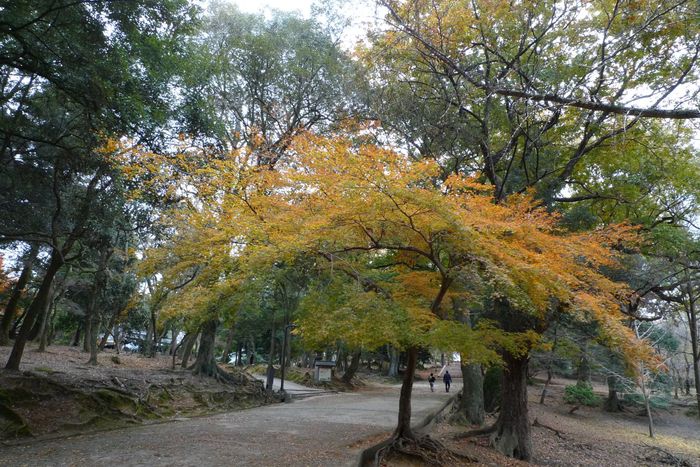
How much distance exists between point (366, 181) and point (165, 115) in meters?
5.51

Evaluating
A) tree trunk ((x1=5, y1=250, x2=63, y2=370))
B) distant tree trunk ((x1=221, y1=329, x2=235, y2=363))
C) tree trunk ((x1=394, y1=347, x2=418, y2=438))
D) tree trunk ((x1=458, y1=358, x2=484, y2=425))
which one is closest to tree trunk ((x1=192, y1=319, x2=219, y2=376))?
tree trunk ((x1=5, y1=250, x2=63, y2=370))

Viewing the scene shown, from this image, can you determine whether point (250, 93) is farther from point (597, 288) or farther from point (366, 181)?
point (597, 288)

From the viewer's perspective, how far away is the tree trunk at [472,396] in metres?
14.1

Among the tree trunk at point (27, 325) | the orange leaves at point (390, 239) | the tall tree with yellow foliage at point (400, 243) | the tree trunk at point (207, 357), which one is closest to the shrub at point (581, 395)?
the tall tree with yellow foliage at point (400, 243)

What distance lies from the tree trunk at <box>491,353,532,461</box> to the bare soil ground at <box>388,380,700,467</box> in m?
0.34

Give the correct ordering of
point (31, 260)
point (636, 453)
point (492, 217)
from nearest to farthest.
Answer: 1. point (492, 217)
2. point (636, 453)
3. point (31, 260)

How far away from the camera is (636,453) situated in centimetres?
1548

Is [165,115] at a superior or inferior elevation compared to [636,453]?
superior

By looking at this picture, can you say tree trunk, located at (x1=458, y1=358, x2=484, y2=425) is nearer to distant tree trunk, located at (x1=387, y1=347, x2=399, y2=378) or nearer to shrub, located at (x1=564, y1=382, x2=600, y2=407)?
shrub, located at (x1=564, y1=382, x2=600, y2=407)

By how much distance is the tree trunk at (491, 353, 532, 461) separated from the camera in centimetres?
1103

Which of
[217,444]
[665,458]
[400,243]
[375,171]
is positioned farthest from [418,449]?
[665,458]

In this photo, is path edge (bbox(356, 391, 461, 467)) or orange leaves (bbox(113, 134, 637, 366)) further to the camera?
path edge (bbox(356, 391, 461, 467))

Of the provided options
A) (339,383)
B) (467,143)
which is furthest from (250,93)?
(339,383)

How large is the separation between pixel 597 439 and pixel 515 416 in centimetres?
895
